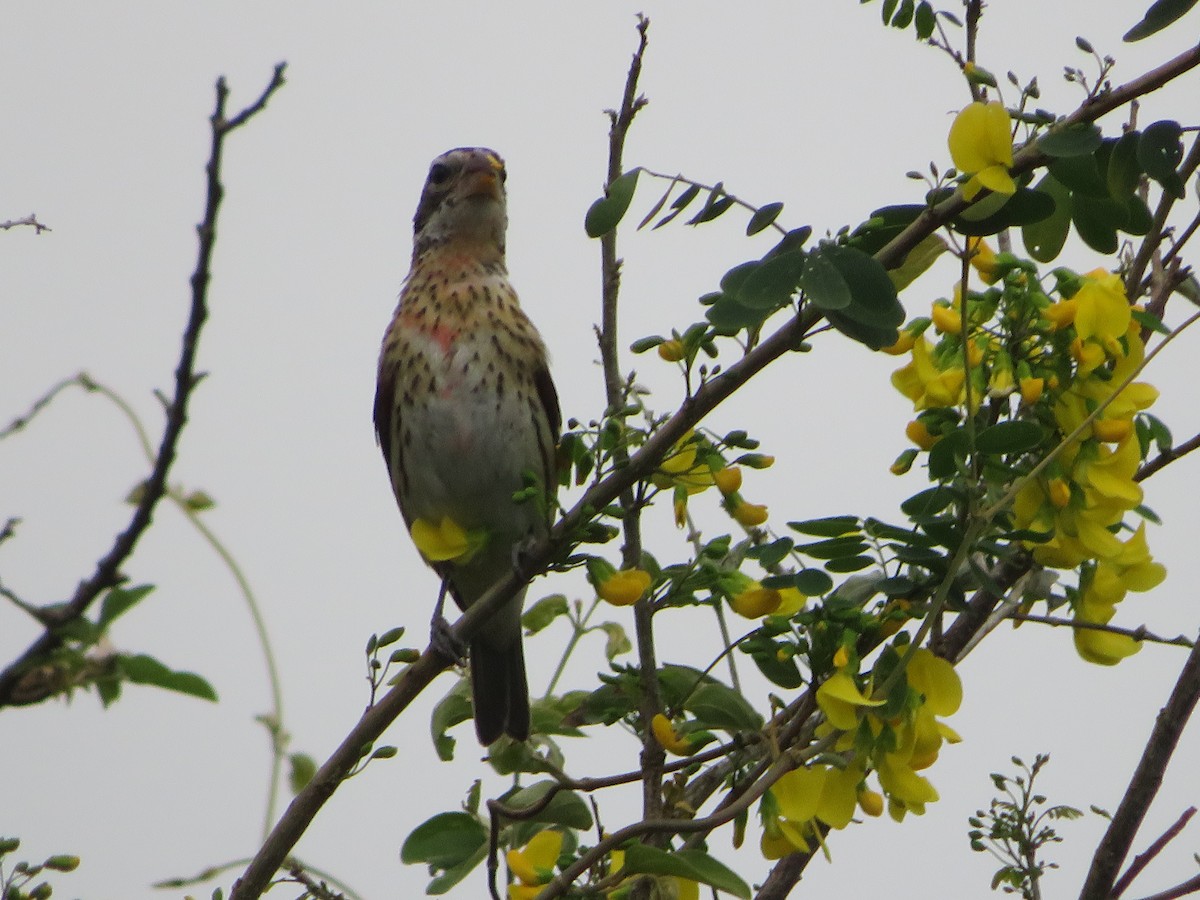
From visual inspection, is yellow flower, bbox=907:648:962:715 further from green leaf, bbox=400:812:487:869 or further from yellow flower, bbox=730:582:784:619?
green leaf, bbox=400:812:487:869

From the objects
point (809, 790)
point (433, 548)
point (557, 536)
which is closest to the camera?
point (809, 790)

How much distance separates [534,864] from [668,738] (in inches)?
13.2

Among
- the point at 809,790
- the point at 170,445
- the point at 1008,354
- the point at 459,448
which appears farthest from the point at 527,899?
the point at 459,448

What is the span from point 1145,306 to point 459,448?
248 cm

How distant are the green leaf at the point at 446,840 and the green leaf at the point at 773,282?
1373mm

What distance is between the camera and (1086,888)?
7.89 ft

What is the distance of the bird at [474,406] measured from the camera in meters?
4.96

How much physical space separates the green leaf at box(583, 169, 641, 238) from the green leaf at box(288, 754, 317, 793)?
124 centimetres

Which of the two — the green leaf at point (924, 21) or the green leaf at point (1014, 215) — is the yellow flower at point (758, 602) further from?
the green leaf at point (924, 21)

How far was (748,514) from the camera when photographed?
2.90 metres

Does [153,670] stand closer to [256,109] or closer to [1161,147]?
[256,109]

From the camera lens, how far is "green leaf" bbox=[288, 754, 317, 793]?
5.90 ft

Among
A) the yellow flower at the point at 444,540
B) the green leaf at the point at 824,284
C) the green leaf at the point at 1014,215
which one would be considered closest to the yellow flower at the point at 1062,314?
the green leaf at the point at 1014,215

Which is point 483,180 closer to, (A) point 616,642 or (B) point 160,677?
(A) point 616,642
